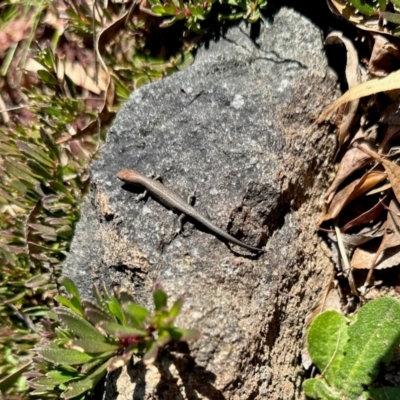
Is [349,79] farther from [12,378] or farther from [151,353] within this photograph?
[12,378]

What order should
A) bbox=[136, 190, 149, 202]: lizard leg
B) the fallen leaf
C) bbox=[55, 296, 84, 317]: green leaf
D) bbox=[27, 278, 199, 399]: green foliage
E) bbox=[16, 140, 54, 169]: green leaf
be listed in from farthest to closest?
bbox=[16, 140, 54, 169]: green leaf, the fallen leaf, bbox=[136, 190, 149, 202]: lizard leg, bbox=[55, 296, 84, 317]: green leaf, bbox=[27, 278, 199, 399]: green foliage

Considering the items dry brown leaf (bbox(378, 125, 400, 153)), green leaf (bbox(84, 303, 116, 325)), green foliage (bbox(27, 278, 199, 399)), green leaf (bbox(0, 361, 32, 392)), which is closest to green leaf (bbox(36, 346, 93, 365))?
green foliage (bbox(27, 278, 199, 399))

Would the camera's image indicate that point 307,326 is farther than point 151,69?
No

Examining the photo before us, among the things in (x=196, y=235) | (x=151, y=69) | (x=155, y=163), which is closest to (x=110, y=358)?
(x=196, y=235)

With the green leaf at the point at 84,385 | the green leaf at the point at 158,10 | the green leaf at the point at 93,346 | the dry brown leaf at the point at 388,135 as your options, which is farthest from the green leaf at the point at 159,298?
the green leaf at the point at 158,10

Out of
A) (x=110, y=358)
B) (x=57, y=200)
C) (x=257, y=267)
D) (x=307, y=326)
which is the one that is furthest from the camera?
(x=57, y=200)

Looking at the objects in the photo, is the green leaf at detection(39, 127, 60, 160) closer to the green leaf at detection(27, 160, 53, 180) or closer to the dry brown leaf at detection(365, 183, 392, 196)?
the green leaf at detection(27, 160, 53, 180)

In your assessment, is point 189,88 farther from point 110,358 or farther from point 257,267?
point 110,358
